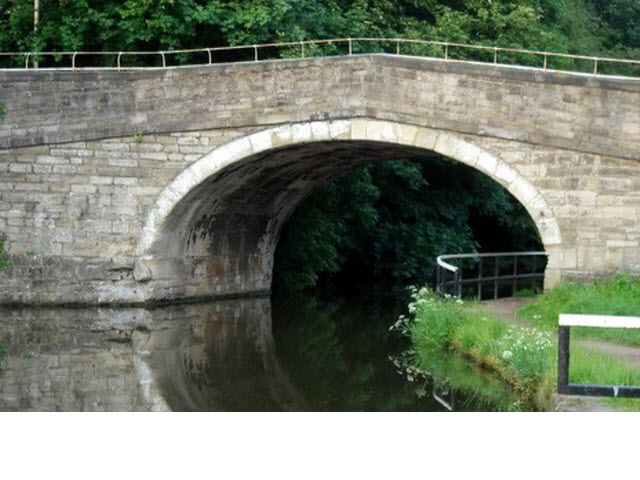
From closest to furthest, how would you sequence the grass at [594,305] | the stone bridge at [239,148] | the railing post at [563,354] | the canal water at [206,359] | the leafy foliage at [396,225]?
Answer: the railing post at [563,354]
the canal water at [206,359]
the grass at [594,305]
the stone bridge at [239,148]
the leafy foliage at [396,225]

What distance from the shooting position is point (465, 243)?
88.1 ft

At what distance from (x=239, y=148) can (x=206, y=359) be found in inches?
146

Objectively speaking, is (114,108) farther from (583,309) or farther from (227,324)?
(583,309)

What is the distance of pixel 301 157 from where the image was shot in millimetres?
19938

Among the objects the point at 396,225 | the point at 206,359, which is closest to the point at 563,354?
the point at 206,359

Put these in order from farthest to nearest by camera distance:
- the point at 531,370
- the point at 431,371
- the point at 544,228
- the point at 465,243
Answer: the point at 465,243 → the point at 544,228 → the point at 431,371 → the point at 531,370

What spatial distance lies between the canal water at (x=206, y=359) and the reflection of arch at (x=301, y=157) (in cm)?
119

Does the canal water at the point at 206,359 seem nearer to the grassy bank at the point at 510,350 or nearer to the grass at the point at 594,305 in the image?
the grassy bank at the point at 510,350

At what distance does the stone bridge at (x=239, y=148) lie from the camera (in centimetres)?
1678

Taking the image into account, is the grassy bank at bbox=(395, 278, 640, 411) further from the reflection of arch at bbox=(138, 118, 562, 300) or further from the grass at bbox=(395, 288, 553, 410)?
the reflection of arch at bbox=(138, 118, 562, 300)

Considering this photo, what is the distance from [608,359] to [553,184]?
216 inches

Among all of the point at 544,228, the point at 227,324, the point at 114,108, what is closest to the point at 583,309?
the point at 544,228

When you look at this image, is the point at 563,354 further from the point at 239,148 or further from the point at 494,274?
the point at 494,274

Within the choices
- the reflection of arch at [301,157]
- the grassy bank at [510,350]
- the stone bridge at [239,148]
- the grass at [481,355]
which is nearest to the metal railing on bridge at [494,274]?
the reflection of arch at [301,157]
